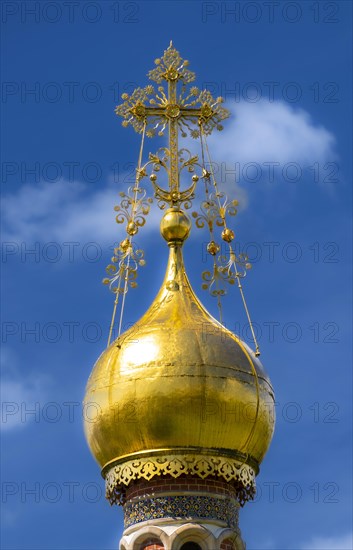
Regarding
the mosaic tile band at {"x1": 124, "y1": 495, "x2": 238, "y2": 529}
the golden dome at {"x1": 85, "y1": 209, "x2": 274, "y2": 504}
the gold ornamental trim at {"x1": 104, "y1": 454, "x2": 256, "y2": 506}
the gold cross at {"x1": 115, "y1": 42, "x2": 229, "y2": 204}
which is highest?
the gold cross at {"x1": 115, "y1": 42, "x2": 229, "y2": 204}

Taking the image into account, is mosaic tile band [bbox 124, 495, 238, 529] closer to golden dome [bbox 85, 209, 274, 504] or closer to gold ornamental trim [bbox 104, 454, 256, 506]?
gold ornamental trim [bbox 104, 454, 256, 506]

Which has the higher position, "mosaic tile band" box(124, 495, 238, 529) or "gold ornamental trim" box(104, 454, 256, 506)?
"gold ornamental trim" box(104, 454, 256, 506)

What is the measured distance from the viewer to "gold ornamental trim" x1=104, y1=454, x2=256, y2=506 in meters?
20.9

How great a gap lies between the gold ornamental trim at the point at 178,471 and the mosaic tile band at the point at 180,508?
0.94 ft

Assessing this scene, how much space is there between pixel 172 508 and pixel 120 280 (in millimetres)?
3611

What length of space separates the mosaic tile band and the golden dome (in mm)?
563

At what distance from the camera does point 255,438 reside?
21422 mm

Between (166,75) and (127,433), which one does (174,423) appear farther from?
(166,75)

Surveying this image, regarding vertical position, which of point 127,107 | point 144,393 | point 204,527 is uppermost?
point 127,107

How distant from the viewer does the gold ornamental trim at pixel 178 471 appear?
2086cm

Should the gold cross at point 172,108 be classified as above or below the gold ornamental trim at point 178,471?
above

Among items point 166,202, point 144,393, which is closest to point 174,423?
point 144,393

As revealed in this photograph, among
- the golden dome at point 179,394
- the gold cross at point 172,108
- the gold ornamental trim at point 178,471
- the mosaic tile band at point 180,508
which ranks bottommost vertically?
the mosaic tile band at point 180,508

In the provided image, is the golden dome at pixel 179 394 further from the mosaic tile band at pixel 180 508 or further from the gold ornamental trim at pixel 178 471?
the mosaic tile band at pixel 180 508
